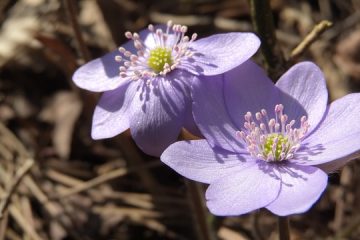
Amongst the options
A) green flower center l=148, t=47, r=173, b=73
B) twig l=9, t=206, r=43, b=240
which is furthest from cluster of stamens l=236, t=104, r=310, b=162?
twig l=9, t=206, r=43, b=240

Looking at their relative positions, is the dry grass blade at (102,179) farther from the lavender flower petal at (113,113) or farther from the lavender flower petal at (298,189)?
the lavender flower petal at (298,189)

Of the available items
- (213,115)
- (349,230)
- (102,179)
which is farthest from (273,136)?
(102,179)

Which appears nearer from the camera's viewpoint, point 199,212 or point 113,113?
point 113,113

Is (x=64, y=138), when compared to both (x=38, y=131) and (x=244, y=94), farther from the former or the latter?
(x=244, y=94)

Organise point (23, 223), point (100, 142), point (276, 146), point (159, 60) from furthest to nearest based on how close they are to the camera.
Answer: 1. point (100, 142)
2. point (23, 223)
3. point (159, 60)
4. point (276, 146)

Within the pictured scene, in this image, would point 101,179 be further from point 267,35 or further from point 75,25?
point 267,35

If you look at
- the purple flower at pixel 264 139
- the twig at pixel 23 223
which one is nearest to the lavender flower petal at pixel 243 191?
the purple flower at pixel 264 139

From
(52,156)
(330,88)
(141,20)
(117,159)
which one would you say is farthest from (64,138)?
(330,88)
